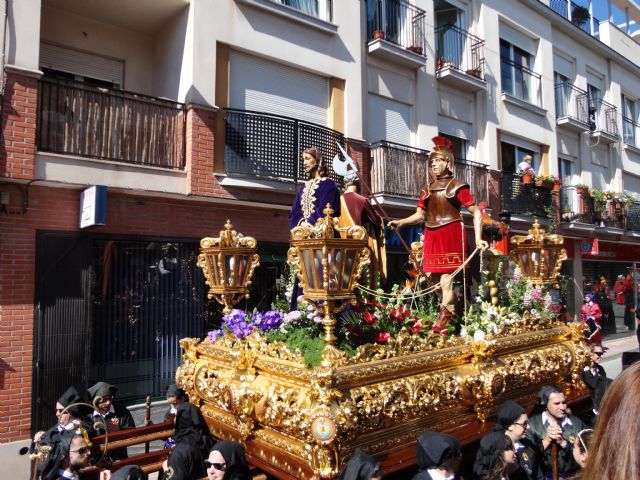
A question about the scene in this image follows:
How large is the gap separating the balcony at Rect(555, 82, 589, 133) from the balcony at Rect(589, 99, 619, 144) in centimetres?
58

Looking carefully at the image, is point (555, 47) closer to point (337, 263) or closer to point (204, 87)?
point (204, 87)

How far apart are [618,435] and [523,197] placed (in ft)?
48.7

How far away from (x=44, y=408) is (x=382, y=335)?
17.7ft

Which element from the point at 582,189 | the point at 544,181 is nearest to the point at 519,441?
the point at 544,181

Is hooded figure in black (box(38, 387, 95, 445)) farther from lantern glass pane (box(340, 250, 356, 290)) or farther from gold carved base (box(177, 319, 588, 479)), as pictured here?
lantern glass pane (box(340, 250, 356, 290))

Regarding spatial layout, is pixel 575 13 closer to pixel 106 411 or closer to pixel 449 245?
pixel 449 245

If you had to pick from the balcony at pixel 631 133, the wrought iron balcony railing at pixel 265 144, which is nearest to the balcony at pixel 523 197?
the wrought iron balcony railing at pixel 265 144

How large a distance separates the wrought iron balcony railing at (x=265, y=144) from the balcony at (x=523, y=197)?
7447mm

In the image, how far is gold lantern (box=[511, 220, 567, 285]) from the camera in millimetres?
5535

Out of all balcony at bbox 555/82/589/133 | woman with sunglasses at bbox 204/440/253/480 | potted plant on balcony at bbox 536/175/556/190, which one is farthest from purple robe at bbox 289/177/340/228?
balcony at bbox 555/82/589/133

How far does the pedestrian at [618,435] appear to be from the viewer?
1.10 m

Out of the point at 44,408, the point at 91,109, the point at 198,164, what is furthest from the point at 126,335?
the point at 91,109

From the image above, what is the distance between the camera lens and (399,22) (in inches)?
484

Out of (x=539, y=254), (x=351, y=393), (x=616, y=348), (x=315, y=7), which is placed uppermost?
(x=315, y=7)
